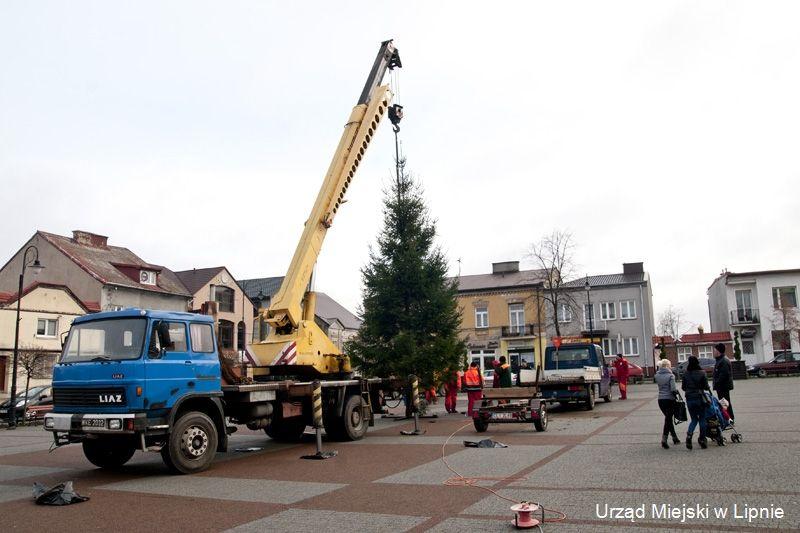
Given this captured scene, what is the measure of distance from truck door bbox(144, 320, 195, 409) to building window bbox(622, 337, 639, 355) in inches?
1846

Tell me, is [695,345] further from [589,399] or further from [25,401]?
[25,401]

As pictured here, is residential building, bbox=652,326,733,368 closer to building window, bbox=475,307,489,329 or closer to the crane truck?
building window, bbox=475,307,489,329

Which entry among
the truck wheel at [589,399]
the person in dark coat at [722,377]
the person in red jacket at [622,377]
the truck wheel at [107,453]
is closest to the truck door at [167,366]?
the truck wheel at [107,453]

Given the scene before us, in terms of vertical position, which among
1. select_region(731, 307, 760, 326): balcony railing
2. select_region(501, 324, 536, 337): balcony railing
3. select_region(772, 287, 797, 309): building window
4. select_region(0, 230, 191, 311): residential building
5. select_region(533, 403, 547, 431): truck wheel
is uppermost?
select_region(0, 230, 191, 311): residential building

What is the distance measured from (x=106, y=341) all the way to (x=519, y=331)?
146 feet

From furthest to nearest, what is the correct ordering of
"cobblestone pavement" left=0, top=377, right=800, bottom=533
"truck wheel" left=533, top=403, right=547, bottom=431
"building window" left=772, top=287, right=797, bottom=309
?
1. "building window" left=772, top=287, right=797, bottom=309
2. "truck wheel" left=533, top=403, right=547, bottom=431
3. "cobblestone pavement" left=0, top=377, right=800, bottom=533

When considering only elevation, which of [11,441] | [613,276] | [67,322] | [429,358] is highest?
[613,276]

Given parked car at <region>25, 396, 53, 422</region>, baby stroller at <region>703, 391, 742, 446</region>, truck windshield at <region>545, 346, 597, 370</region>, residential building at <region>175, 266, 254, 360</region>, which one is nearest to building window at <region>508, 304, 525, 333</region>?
residential building at <region>175, 266, 254, 360</region>

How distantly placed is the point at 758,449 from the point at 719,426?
0.74m

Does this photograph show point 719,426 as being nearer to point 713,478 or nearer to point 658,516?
point 713,478

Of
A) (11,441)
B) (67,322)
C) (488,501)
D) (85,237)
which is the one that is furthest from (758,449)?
(85,237)

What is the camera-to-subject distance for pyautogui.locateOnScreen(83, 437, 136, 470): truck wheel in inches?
452

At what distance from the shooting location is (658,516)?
6.64 meters

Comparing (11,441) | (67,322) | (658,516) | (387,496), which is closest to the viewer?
(658,516)
